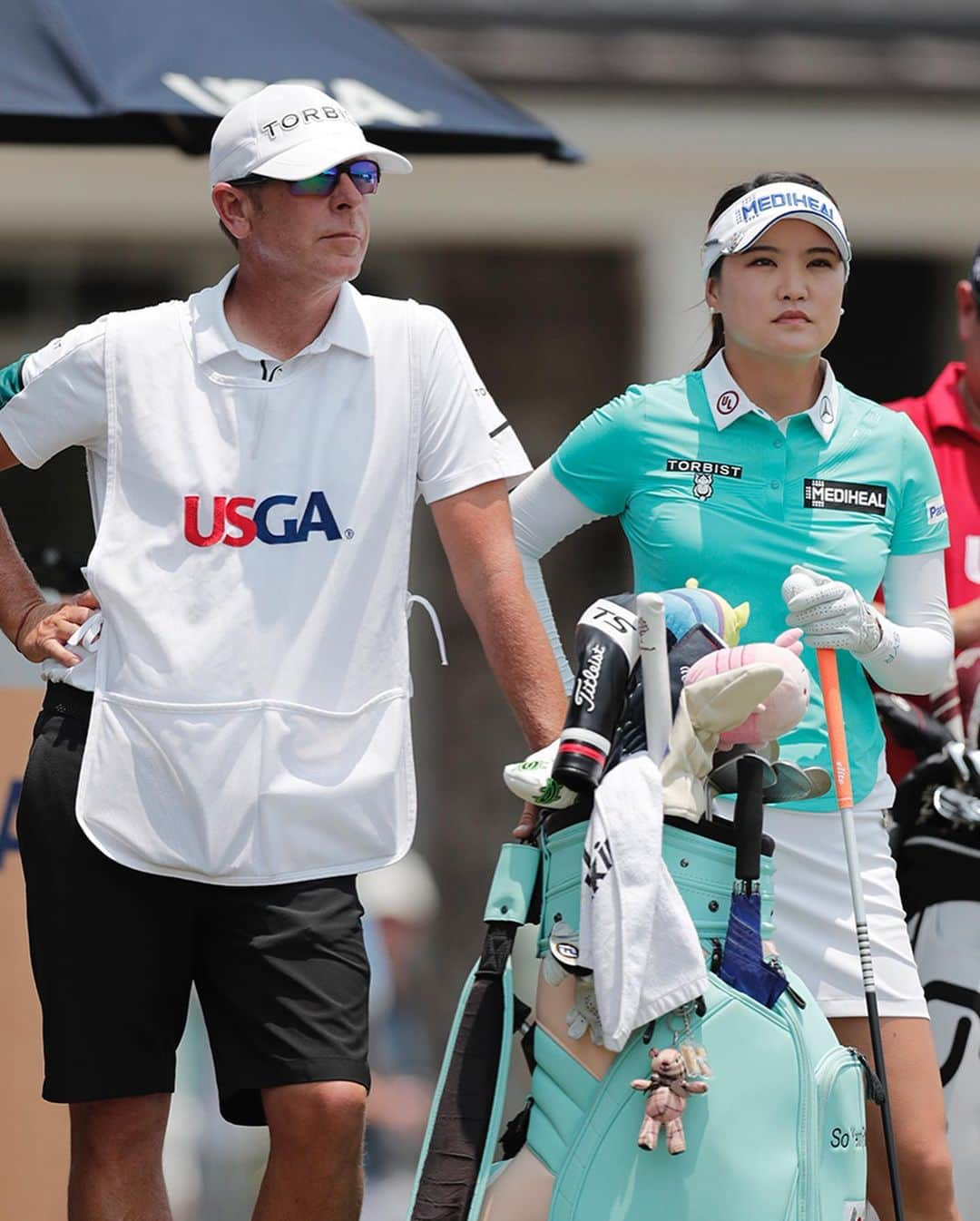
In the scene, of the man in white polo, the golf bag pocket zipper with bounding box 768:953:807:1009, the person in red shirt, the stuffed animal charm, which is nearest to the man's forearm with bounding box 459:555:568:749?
the man in white polo

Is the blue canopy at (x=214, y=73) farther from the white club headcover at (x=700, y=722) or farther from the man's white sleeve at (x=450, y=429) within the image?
the white club headcover at (x=700, y=722)

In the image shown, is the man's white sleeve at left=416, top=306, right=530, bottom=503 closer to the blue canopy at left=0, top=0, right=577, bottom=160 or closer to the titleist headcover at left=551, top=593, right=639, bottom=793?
the titleist headcover at left=551, top=593, right=639, bottom=793

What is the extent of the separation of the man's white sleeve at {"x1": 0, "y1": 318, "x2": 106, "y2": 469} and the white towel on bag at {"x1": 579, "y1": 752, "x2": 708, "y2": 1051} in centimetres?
113

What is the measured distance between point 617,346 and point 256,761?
19.9 feet

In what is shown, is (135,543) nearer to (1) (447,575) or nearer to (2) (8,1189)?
(2) (8,1189)

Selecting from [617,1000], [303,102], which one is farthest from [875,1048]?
[303,102]

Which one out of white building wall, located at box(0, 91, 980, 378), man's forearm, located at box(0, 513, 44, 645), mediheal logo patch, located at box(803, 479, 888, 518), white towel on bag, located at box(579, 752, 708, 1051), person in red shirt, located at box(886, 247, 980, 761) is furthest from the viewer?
white building wall, located at box(0, 91, 980, 378)

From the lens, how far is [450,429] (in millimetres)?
4008

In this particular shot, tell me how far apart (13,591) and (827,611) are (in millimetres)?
1412

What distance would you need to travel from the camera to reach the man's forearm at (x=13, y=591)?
4.12 m

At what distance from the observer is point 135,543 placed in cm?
387

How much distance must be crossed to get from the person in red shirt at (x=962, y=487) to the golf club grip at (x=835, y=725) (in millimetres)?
905

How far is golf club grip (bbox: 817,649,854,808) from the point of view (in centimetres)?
397

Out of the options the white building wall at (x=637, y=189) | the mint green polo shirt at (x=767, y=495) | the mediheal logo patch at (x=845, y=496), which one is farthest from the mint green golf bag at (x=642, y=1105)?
the white building wall at (x=637, y=189)
